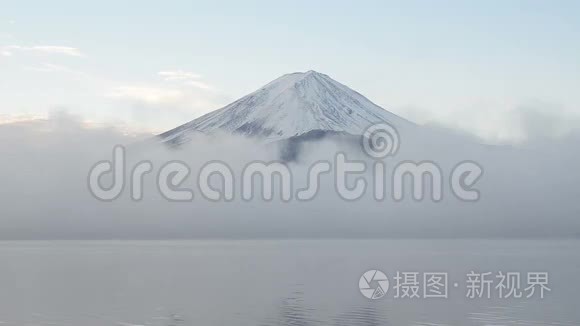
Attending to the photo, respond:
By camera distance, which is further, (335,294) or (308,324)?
(335,294)

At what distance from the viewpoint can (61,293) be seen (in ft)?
247

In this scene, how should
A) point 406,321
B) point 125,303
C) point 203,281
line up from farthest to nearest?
point 203,281 < point 125,303 < point 406,321

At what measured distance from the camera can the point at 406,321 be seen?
52.5 meters

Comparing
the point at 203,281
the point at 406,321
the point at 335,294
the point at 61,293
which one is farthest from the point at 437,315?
the point at 203,281

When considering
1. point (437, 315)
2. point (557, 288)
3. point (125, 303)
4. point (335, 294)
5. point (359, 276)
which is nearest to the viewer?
point (437, 315)

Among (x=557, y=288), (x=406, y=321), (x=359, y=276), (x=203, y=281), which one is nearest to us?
(x=406, y=321)

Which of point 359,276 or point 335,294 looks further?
point 359,276

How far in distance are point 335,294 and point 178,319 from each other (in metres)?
23.4

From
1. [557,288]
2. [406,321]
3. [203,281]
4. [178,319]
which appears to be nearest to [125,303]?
[178,319]

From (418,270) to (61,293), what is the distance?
53949 mm

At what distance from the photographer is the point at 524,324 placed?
52812 mm

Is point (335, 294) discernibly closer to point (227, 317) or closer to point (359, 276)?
point (227, 317)

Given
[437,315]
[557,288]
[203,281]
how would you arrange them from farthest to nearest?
[203,281] < [557,288] < [437,315]

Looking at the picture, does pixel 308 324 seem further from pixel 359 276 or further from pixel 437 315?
pixel 359 276
